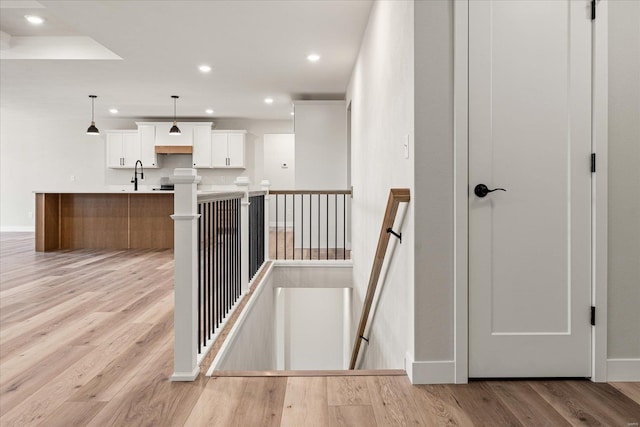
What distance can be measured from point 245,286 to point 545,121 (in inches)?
106

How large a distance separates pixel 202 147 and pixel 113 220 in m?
3.07

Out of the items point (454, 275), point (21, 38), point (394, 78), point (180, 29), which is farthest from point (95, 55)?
point (454, 275)

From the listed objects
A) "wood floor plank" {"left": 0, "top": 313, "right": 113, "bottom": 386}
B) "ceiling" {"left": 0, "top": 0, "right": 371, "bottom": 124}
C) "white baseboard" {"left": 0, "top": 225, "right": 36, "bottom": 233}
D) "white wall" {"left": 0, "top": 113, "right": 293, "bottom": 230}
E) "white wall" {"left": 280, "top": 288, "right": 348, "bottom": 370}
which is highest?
"ceiling" {"left": 0, "top": 0, "right": 371, "bottom": 124}

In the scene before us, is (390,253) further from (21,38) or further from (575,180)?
(21,38)

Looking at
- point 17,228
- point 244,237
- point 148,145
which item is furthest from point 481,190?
point 17,228

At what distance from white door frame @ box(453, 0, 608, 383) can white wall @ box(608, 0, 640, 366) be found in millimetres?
41

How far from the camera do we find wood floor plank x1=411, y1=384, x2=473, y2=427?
1.75 meters

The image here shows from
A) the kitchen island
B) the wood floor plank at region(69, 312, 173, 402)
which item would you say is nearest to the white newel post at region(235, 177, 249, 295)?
the wood floor plank at region(69, 312, 173, 402)

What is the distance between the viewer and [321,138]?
7238mm

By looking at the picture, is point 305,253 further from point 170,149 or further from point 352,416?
point 352,416

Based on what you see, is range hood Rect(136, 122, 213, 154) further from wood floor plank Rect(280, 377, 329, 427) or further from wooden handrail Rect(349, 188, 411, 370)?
wood floor plank Rect(280, 377, 329, 427)

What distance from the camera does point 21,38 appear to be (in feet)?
18.2

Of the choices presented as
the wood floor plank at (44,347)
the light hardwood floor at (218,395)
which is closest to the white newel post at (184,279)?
the light hardwood floor at (218,395)

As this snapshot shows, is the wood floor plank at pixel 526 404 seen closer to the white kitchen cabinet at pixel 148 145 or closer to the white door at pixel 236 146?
the white door at pixel 236 146
